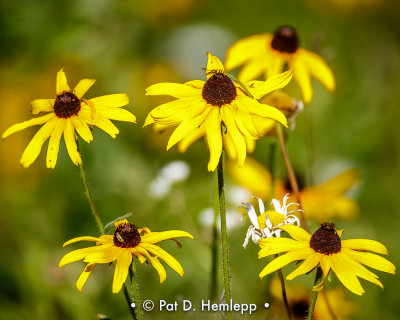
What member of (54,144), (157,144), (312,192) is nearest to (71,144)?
(54,144)

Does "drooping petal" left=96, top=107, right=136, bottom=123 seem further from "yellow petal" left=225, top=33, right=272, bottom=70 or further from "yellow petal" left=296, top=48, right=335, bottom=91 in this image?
"yellow petal" left=296, top=48, right=335, bottom=91

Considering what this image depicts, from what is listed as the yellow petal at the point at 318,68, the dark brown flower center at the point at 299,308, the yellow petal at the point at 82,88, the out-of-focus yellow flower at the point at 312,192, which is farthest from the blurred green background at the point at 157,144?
the yellow petal at the point at 82,88

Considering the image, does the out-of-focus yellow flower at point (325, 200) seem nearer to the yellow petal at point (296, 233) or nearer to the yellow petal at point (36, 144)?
the yellow petal at point (296, 233)

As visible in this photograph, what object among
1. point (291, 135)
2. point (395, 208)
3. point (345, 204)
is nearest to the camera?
point (345, 204)

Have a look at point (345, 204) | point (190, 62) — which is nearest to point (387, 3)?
point (190, 62)

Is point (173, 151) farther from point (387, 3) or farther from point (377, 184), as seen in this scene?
point (387, 3)

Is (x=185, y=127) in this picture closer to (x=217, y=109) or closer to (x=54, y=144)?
(x=217, y=109)
